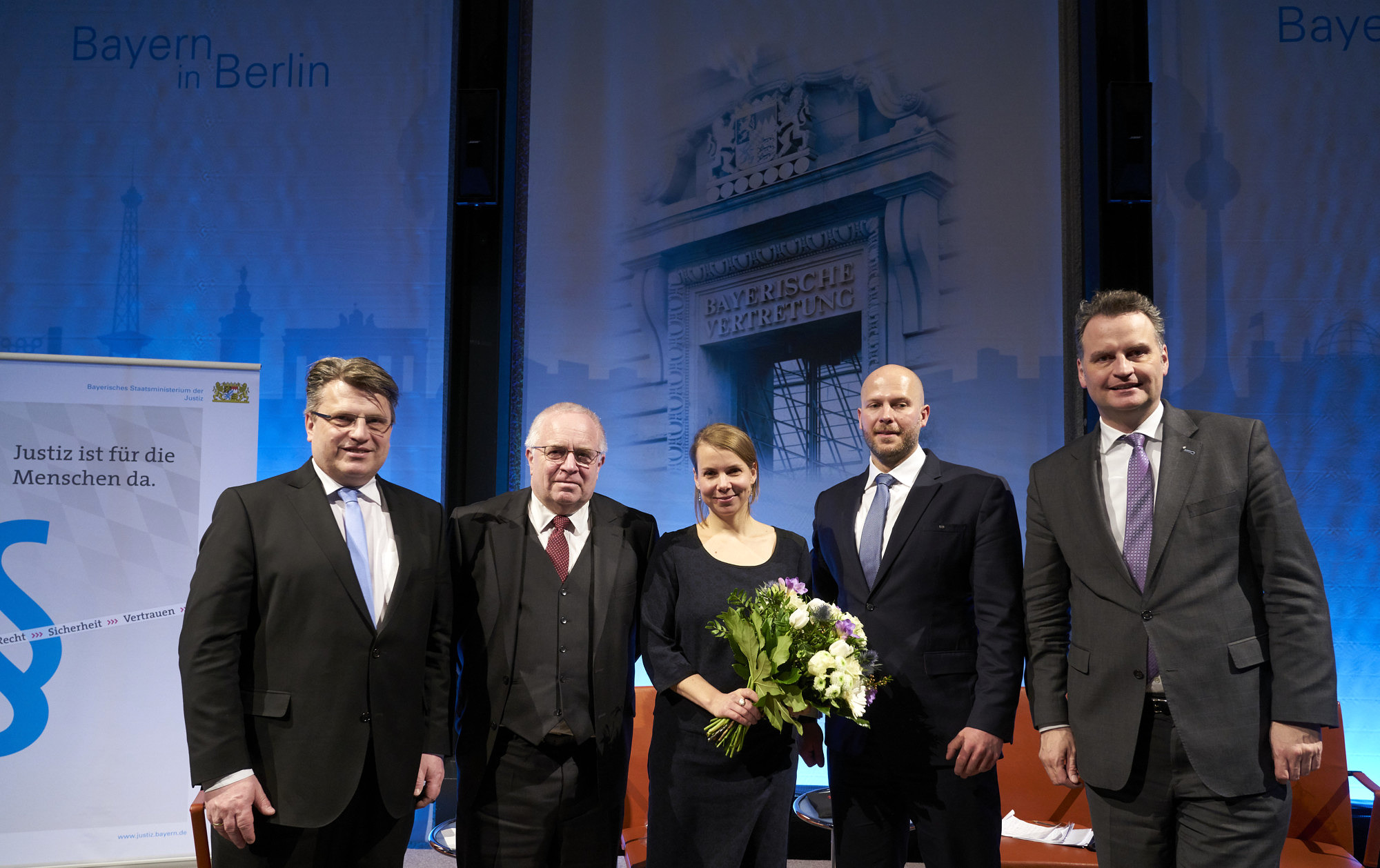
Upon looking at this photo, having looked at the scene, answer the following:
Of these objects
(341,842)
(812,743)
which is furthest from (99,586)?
(812,743)

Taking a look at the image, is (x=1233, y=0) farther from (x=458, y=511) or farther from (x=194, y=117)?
(x=194, y=117)

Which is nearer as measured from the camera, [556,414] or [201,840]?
[556,414]

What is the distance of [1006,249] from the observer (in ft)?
15.3

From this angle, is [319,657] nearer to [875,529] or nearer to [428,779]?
[428,779]

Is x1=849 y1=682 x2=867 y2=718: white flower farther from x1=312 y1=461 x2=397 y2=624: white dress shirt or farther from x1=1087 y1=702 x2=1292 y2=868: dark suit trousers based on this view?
x1=312 y1=461 x2=397 y2=624: white dress shirt

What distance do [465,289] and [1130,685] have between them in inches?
141

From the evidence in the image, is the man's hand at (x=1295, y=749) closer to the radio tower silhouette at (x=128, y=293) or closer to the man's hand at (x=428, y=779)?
the man's hand at (x=428, y=779)

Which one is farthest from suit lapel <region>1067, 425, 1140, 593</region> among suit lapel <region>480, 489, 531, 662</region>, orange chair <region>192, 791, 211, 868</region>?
orange chair <region>192, 791, 211, 868</region>

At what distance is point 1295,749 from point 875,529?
1.14 m

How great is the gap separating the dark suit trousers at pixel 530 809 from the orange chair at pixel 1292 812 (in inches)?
64.7

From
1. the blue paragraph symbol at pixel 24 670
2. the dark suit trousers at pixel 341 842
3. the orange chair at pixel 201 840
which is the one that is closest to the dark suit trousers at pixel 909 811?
the dark suit trousers at pixel 341 842

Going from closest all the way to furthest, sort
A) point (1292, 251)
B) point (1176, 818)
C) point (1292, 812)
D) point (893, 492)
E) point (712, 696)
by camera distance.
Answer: point (1176, 818) < point (712, 696) < point (893, 492) < point (1292, 812) < point (1292, 251)

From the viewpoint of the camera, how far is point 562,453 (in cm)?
273

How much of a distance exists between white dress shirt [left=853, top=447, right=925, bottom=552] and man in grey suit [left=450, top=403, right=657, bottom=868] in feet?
2.32
